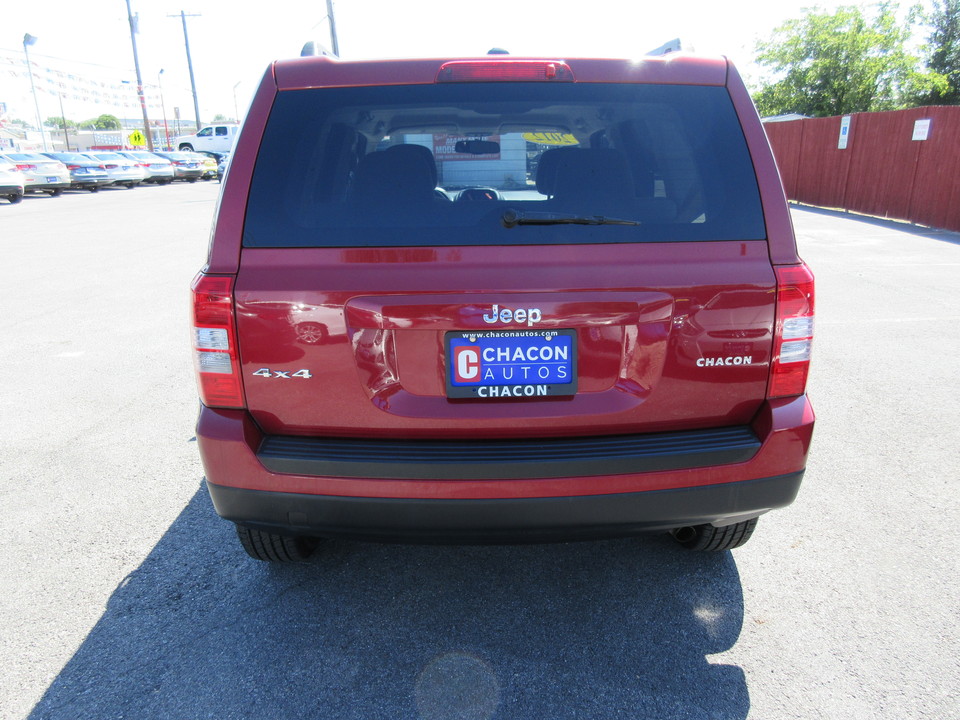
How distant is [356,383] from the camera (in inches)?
84.0

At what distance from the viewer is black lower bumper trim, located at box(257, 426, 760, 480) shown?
6.92 feet

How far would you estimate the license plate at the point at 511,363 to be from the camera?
6.84 feet

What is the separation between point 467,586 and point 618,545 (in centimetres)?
72

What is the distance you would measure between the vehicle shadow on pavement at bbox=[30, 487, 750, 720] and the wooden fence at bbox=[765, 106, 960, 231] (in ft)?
40.4

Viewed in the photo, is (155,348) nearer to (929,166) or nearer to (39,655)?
(39,655)

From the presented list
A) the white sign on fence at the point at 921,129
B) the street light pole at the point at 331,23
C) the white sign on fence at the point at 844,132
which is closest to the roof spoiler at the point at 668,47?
the white sign on fence at the point at 921,129

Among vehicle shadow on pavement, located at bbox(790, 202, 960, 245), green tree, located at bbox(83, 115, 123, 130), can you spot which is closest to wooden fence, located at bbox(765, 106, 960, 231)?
vehicle shadow on pavement, located at bbox(790, 202, 960, 245)

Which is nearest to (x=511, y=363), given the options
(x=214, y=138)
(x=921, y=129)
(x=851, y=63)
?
(x=921, y=129)

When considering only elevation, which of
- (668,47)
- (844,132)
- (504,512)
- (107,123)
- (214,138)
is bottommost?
(504,512)

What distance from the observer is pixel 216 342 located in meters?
2.15

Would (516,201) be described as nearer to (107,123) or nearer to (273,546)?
(273,546)

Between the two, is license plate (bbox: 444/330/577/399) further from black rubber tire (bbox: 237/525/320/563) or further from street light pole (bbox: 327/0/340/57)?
street light pole (bbox: 327/0/340/57)

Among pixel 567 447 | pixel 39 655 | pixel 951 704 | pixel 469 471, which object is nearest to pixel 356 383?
pixel 469 471

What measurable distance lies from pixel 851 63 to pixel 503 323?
41129 mm
